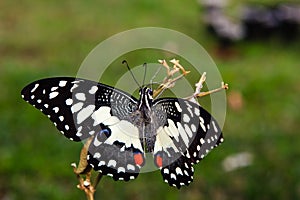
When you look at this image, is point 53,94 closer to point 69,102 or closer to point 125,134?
point 69,102

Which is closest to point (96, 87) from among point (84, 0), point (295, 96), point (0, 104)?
point (0, 104)

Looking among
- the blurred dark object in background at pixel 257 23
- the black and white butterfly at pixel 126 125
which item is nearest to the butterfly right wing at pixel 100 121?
the black and white butterfly at pixel 126 125

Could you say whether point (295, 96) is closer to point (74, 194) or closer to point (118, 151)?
point (74, 194)

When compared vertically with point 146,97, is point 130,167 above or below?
below

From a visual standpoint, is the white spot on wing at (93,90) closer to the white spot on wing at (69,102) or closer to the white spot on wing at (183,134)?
the white spot on wing at (69,102)

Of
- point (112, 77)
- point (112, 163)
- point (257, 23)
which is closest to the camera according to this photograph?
point (112, 163)

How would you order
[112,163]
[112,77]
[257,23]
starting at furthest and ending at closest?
[257,23]
[112,77]
[112,163]

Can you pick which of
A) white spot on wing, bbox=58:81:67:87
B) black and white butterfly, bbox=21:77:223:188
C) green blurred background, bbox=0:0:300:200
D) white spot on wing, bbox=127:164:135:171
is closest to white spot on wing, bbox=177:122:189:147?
Result: black and white butterfly, bbox=21:77:223:188

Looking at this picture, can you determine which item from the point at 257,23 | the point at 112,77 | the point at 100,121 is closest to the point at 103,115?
the point at 100,121
